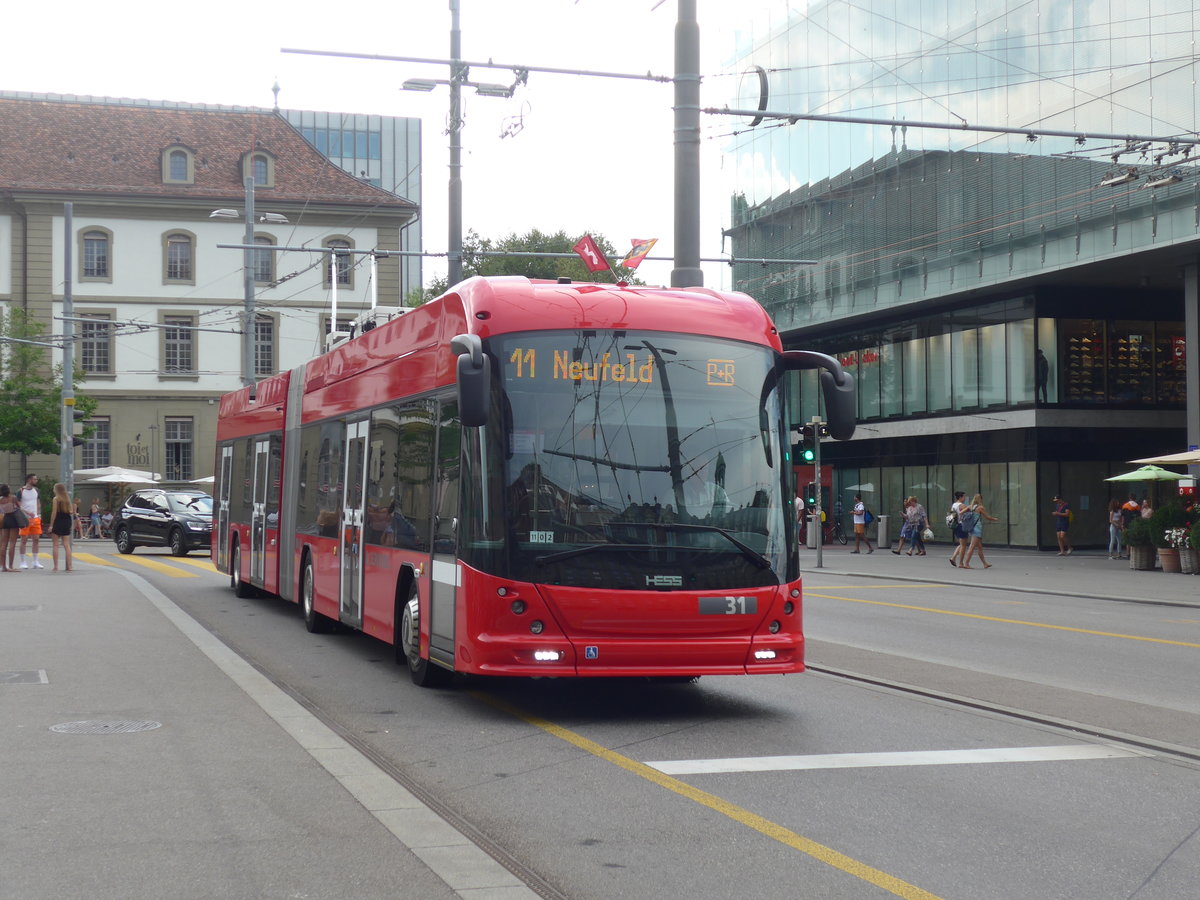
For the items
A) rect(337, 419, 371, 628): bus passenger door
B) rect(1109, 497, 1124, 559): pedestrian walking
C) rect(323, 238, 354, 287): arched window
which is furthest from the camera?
rect(323, 238, 354, 287): arched window

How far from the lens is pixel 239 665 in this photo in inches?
481

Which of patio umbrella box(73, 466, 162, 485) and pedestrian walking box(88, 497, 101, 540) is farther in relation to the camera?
pedestrian walking box(88, 497, 101, 540)

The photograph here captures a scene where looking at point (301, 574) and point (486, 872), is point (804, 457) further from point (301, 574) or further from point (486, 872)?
point (486, 872)

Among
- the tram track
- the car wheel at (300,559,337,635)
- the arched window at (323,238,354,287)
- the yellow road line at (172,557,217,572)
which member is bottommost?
the yellow road line at (172,557,217,572)

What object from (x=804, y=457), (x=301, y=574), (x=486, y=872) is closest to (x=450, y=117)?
(x=301, y=574)

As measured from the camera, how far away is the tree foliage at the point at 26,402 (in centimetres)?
5253

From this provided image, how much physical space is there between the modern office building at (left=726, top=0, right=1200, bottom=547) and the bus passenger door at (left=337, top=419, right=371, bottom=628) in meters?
22.4

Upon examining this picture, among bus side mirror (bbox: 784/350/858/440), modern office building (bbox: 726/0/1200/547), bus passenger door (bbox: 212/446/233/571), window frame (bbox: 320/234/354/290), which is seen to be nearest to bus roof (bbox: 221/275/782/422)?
bus side mirror (bbox: 784/350/858/440)

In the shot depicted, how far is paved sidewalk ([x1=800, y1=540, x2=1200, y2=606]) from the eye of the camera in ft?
81.5

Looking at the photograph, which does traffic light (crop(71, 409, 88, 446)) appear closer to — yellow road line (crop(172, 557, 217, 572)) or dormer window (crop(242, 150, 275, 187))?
yellow road line (crop(172, 557, 217, 572))

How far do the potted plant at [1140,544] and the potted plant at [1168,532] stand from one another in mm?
454

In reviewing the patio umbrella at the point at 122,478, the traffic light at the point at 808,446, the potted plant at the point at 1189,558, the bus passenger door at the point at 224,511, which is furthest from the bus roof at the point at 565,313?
the patio umbrella at the point at 122,478

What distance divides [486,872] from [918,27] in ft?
131

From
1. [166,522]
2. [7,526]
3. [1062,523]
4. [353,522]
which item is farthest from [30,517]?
[1062,523]
